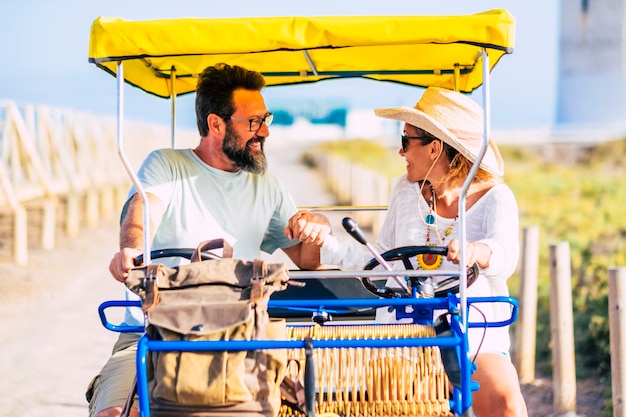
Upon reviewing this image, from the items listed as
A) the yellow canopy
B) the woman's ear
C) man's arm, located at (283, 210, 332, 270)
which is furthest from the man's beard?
the yellow canopy

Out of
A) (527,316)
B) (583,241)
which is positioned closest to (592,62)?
(583,241)

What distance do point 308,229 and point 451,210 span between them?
67 centimetres

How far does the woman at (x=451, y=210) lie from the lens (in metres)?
3.65

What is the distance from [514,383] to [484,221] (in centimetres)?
76

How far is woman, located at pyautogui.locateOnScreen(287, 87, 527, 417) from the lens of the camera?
3.65 metres

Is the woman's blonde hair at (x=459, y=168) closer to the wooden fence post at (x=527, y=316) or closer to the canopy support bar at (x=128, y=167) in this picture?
the canopy support bar at (x=128, y=167)

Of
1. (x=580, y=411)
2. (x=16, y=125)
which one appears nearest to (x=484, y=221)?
(x=580, y=411)

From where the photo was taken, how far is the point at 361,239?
3281 millimetres

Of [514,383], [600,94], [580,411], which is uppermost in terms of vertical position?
[600,94]

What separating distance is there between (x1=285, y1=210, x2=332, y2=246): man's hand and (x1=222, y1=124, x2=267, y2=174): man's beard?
1.62 feet

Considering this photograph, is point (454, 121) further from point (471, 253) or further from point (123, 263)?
point (123, 263)

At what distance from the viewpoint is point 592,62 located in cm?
6988

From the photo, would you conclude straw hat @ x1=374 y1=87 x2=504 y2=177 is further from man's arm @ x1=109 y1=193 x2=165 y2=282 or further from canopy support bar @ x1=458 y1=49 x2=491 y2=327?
man's arm @ x1=109 y1=193 x2=165 y2=282

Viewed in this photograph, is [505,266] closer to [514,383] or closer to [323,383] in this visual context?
[514,383]
